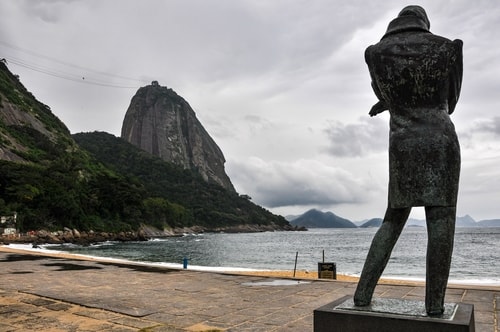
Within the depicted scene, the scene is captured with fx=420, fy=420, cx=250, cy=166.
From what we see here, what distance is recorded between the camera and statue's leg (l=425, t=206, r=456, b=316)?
9.73 ft

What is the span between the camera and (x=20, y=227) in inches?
1677

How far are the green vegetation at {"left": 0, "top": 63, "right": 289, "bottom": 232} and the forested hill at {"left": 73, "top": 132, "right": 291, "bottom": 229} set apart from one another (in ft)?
0.93

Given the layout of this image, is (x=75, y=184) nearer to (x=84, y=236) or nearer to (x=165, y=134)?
(x=84, y=236)

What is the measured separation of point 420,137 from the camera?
3.09 m

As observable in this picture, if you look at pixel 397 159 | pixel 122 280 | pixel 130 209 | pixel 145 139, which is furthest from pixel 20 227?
pixel 145 139

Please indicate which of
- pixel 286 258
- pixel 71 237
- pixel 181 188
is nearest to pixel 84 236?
pixel 71 237

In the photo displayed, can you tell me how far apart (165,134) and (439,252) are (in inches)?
7322

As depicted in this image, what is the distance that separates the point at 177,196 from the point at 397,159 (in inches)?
4321

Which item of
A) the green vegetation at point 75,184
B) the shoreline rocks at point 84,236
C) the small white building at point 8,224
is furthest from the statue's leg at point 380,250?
the green vegetation at point 75,184

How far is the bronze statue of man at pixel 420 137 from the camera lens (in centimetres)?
301

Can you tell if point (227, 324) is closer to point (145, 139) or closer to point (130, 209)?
point (130, 209)

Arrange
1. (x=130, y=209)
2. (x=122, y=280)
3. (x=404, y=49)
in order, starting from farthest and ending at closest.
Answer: (x=130, y=209) < (x=122, y=280) < (x=404, y=49)

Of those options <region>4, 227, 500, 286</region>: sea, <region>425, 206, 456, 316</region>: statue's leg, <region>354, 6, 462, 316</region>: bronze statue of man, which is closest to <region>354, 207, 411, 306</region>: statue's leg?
<region>354, 6, 462, 316</region>: bronze statue of man

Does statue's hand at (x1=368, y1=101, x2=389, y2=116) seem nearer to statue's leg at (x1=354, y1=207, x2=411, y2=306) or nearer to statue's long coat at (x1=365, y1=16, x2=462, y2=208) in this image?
statue's long coat at (x1=365, y1=16, x2=462, y2=208)
